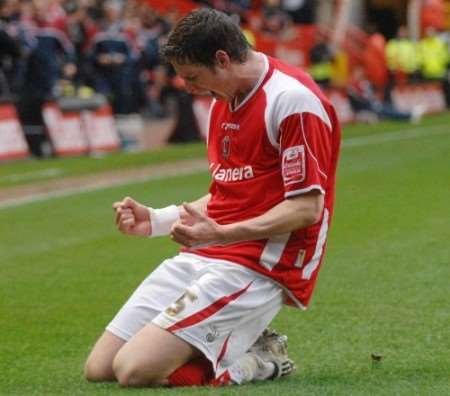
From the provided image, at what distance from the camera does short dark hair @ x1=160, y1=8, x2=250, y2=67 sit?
6523 mm

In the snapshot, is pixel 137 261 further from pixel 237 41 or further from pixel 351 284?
pixel 237 41

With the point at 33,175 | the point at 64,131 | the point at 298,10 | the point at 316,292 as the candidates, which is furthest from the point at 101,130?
the point at 298,10

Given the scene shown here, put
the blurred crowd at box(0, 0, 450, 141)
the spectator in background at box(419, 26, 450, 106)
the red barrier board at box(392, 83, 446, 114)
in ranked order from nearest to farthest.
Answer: the blurred crowd at box(0, 0, 450, 141) → the red barrier board at box(392, 83, 446, 114) → the spectator in background at box(419, 26, 450, 106)

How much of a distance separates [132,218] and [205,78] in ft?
2.77

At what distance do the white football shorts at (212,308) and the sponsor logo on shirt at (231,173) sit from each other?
0.39 m

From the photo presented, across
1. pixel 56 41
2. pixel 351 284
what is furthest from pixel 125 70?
pixel 351 284

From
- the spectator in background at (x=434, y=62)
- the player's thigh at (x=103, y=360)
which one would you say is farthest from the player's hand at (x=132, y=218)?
the spectator in background at (x=434, y=62)

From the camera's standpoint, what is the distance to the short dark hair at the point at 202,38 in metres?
6.52

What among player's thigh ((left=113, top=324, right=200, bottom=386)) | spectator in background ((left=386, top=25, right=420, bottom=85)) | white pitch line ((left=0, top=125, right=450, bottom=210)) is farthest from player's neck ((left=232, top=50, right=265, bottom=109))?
spectator in background ((left=386, top=25, right=420, bottom=85))

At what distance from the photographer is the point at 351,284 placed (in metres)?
10.2

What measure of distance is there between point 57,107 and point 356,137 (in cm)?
623

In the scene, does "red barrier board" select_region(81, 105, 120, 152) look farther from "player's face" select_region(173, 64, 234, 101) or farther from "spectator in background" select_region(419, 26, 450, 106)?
"player's face" select_region(173, 64, 234, 101)

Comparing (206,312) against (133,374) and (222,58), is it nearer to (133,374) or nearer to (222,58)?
(133,374)

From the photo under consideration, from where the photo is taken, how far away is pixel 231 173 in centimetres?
695
